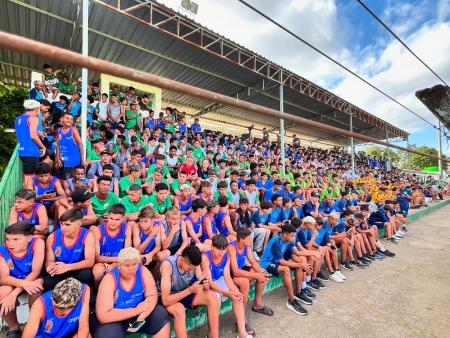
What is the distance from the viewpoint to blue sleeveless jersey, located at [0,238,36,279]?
263cm

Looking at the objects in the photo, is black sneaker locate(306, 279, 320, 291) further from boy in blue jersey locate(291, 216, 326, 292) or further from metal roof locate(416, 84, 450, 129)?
metal roof locate(416, 84, 450, 129)

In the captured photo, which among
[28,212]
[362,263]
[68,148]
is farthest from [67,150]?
[362,263]

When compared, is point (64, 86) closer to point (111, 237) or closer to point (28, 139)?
point (28, 139)

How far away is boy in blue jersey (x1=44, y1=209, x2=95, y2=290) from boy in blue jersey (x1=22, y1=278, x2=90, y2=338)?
0.52 meters

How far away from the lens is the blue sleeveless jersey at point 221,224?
524 centimetres

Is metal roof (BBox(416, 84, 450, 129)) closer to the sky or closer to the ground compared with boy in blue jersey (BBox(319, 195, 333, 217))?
closer to the sky

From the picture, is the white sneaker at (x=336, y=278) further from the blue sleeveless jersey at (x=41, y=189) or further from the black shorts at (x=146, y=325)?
the blue sleeveless jersey at (x=41, y=189)

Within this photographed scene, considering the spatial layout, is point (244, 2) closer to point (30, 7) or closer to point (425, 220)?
point (30, 7)

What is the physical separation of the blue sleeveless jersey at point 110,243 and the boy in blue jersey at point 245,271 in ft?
5.28

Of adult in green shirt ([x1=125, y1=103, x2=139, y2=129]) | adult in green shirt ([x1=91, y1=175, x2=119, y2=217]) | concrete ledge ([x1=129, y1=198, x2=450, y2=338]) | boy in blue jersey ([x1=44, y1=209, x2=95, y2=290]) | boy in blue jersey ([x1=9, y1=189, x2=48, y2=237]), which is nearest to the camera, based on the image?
boy in blue jersey ([x1=44, y1=209, x2=95, y2=290])

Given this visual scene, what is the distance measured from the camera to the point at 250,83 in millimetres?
13023

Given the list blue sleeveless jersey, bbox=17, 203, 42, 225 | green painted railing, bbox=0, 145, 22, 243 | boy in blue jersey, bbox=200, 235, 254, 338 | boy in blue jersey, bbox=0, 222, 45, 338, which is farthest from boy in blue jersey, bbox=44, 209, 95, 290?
boy in blue jersey, bbox=200, 235, 254, 338

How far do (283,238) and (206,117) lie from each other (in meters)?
13.9

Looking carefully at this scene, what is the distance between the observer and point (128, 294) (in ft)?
8.77
